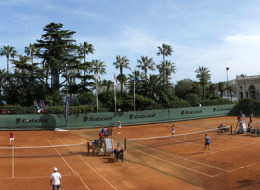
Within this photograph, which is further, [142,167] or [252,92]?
[252,92]

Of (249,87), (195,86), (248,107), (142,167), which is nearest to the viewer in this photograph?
(142,167)

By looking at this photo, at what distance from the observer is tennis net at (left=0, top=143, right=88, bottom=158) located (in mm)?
19375

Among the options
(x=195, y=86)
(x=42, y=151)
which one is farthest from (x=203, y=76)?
(x=42, y=151)

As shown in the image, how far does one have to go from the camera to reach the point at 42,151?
2114 cm

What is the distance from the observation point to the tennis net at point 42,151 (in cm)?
1938

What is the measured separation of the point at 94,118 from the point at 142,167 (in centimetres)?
2407

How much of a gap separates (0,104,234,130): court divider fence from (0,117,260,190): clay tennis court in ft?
38.3

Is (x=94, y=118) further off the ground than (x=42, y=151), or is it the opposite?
(x=94, y=118)

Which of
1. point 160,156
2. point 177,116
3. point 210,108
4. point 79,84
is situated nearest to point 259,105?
point 210,108

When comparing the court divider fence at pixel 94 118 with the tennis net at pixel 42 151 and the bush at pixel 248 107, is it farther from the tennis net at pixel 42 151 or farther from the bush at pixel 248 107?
the tennis net at pixel 42 151

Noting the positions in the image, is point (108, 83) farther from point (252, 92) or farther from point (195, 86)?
point (252, 92)

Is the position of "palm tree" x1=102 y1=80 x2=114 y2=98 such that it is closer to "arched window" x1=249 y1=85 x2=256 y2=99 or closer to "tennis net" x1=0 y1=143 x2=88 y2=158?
"tennis net" x1=0 y1=143 x2=88 y2=158

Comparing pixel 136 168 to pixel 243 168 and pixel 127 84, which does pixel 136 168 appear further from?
pixel 127 84

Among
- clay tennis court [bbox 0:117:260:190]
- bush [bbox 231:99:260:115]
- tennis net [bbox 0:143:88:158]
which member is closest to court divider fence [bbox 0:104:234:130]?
bush [bbox 231:99:260:115]
